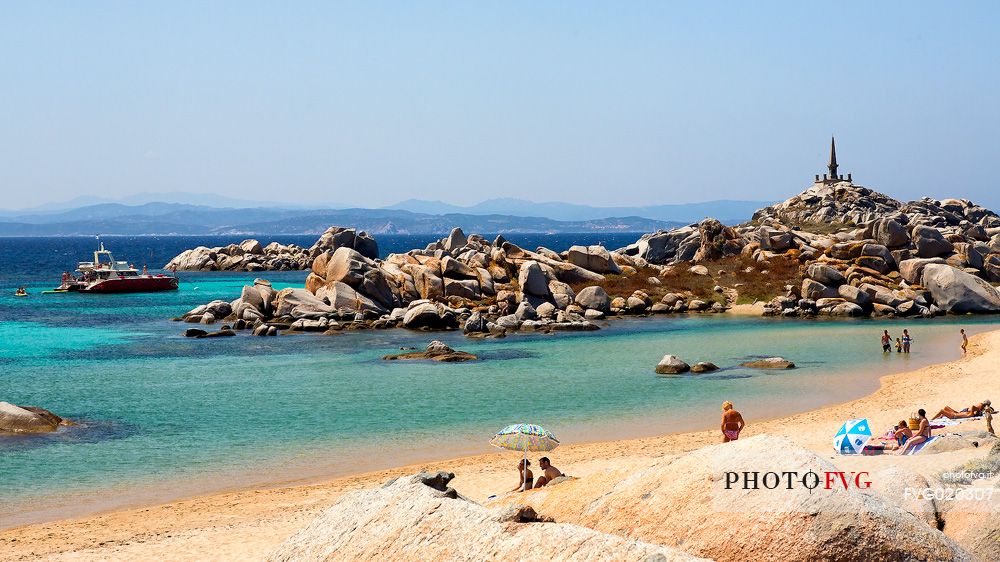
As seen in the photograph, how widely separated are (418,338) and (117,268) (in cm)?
5291

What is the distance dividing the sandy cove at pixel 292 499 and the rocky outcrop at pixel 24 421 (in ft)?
34.5

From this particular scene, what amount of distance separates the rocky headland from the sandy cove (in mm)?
28779

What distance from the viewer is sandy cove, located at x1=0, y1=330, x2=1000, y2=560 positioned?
1767 centimetres

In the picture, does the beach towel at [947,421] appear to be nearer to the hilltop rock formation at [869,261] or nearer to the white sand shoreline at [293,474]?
the white sand shoreline at [293,474]

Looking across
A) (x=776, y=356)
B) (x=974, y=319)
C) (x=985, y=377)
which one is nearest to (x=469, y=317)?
(x=776, y=356)

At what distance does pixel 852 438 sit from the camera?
853 inches

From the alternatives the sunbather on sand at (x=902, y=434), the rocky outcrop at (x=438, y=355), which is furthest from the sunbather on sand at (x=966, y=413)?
the rocky outcrop at (x=438, y=355)

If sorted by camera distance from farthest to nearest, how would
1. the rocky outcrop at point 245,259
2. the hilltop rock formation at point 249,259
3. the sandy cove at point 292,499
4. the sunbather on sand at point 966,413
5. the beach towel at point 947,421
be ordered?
1. the rocky outcrop at point 245,259
2. the hilltop rock formation at point 249,259
3. the sunbather on sand at point 966,413
4. the beach towel at point 947,421
5. the sandy cove at point 292,499

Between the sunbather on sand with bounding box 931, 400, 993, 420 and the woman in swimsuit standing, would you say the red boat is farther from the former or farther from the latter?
the sunbather on sand with bounding box 931, 400, 993, 420

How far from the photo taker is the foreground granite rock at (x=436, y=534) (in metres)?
8.58

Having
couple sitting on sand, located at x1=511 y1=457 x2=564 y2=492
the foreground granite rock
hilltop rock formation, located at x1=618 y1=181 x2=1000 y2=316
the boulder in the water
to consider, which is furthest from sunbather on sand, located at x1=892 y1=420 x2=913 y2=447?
hilltop rock formation, located at x1=618 y1=181 x2=1000 y2=316

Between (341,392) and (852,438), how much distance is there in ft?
73.1

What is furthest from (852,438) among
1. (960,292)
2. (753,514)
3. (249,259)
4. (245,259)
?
(245,259)

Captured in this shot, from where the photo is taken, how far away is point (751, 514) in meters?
9.45
